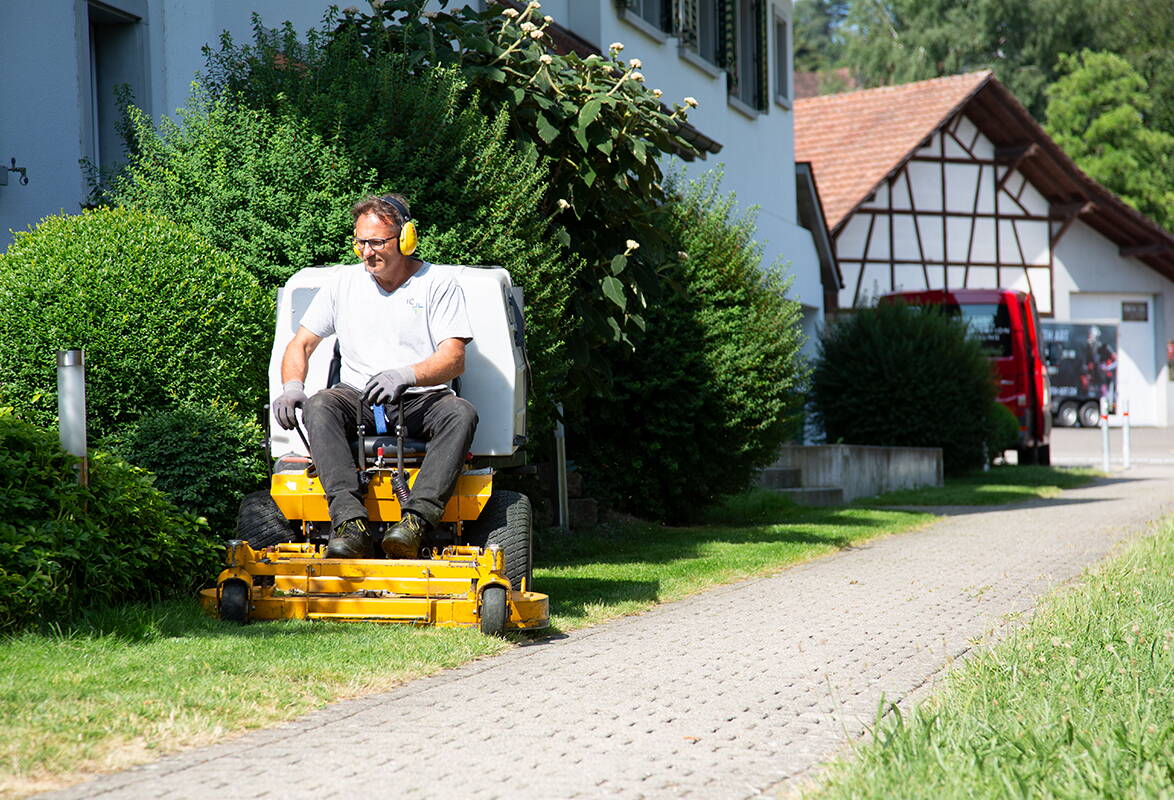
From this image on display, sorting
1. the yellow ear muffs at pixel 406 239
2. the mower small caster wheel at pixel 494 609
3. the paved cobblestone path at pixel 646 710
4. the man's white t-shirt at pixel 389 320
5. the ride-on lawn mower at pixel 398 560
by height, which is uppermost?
the yellow ear muffs at pixel 406 239

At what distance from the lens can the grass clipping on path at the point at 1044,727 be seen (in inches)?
146

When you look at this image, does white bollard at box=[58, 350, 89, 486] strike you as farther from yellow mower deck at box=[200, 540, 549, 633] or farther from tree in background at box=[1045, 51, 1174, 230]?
tree in background at box=[1045, 51, 1174, 230]

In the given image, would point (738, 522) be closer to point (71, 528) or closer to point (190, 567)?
point (190, 567)

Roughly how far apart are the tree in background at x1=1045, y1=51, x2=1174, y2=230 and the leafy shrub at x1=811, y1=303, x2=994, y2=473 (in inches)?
1211

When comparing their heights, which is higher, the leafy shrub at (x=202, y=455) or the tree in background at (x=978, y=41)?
the tree in background at (x=978, y=41)

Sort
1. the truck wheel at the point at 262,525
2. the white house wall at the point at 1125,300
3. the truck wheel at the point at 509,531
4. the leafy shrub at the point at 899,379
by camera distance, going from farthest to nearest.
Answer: the white house wall at the point at 1125,300 → the leafy shrub at the point at 899,379 → the truck wheel at the point at 262,525 → the truck wheel at the point at 509,531

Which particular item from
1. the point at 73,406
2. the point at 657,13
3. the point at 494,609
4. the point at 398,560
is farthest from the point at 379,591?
the point at 657,13

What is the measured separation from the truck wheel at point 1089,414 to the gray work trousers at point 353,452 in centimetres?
3939

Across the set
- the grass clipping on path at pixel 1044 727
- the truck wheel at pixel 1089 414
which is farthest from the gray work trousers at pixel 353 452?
the truck wheel at pixel 1089 414

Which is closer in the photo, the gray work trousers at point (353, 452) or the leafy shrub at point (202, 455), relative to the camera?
the gray work trousers at point (353, 452)

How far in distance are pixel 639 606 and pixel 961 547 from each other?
14.0 ft

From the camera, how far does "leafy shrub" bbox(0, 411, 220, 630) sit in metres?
5.89

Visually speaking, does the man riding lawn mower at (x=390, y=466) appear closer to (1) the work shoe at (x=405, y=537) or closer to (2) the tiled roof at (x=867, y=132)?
(1) the work shoe at (x=405, y=537)

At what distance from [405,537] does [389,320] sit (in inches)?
43.1
